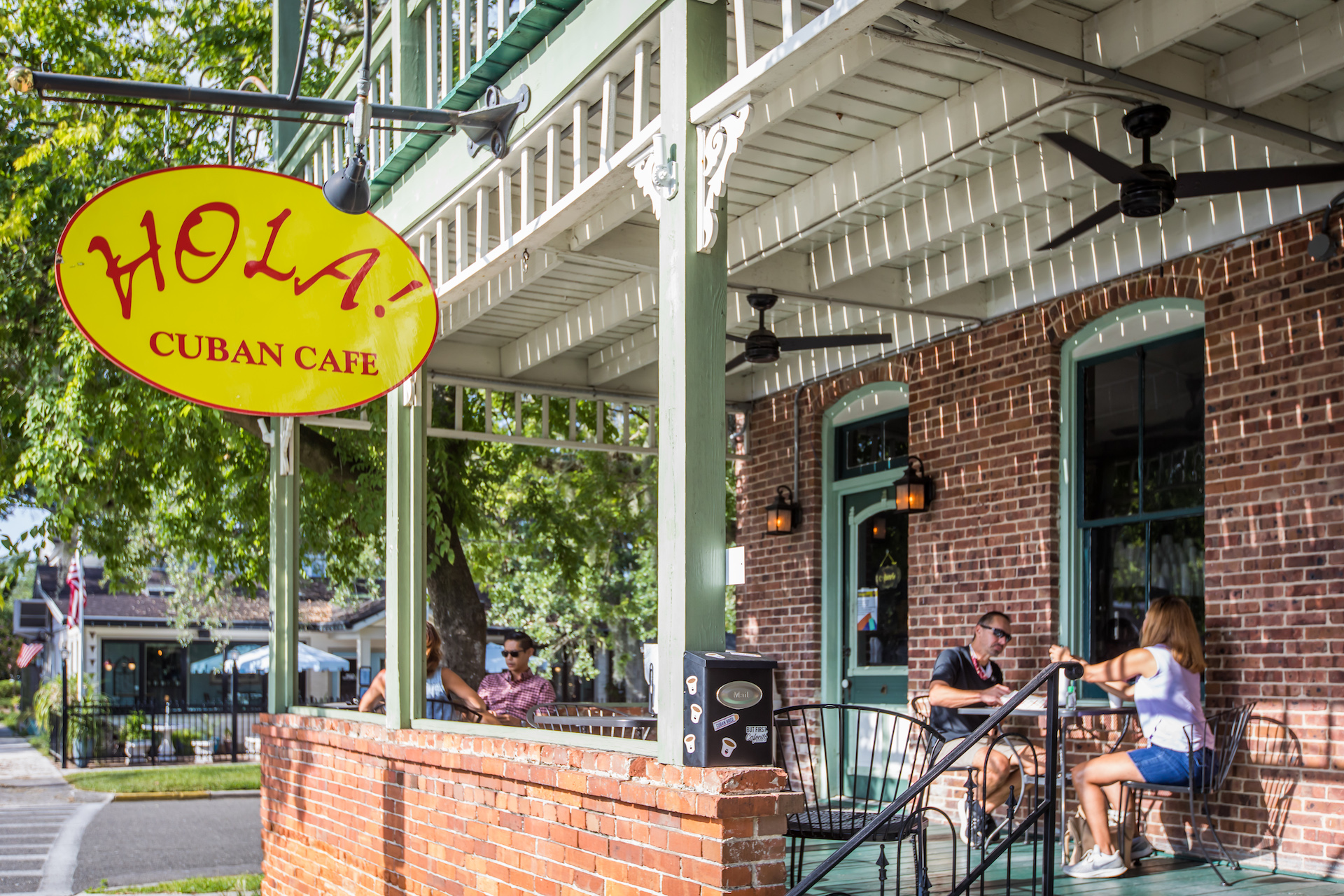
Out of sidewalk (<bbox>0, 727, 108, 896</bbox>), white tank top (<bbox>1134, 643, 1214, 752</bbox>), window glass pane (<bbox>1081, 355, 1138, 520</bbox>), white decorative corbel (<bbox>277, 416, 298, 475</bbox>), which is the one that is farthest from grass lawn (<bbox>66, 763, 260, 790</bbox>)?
white tank top (<bbox>1134, 643, 1214, 752</bbox>)

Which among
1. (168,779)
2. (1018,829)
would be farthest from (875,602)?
(168,779)

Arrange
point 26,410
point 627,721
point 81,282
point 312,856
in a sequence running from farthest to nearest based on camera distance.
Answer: point 26,410 → point 312,856 → point 627,721 → point 81,282

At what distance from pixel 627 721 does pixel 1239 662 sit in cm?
312

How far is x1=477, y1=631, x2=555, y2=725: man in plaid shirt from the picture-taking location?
8.24 meters

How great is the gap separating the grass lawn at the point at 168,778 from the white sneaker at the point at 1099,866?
48.8 ft

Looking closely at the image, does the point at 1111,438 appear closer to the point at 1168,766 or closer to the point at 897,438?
the point at 897,438

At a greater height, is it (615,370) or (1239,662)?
(615,370)

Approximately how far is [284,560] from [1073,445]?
228 inches

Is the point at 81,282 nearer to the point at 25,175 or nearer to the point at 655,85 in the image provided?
the point at 655,85

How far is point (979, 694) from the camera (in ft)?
21.7

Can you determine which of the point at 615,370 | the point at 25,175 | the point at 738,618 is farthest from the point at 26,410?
the point at 738,618

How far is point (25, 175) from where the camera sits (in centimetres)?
1126

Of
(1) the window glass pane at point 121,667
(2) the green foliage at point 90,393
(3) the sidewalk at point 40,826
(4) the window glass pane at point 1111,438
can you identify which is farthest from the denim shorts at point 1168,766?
(1) the window glass pane at point 121,667

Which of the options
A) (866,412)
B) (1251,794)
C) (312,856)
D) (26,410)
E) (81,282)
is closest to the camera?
(81,282)
